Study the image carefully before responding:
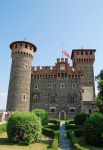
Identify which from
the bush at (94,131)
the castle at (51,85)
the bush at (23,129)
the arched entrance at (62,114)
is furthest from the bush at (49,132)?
the arched entrance at (62,114)

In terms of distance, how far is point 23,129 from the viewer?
22.2 meters

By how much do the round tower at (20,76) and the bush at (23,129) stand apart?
23.1m

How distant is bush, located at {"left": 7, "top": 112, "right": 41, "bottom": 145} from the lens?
2222 cm

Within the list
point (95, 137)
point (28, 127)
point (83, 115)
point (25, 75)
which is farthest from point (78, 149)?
point (25, 75)

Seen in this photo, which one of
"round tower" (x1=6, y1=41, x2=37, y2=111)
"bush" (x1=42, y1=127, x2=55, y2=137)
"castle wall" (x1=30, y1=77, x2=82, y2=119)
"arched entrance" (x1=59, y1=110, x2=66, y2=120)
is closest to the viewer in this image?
"bush" (x1=42, y1=127, x2=55, y2=137)

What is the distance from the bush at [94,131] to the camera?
2228 centimetres

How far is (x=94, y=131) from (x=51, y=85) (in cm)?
2935

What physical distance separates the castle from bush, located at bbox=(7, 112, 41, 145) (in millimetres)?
24190

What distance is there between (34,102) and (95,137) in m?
29.4

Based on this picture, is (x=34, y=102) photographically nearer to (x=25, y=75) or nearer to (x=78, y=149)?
(x=25, y=75)

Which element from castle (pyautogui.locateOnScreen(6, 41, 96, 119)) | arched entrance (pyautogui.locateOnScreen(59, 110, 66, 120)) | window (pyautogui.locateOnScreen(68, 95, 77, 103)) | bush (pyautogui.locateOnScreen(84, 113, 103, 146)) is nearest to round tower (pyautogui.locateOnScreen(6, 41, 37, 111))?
castle (pyautogui.locateOnScreen(6, 41, 96, 119))

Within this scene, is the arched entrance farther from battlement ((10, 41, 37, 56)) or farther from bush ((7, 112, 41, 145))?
bush ((7, 112, 41, 145))

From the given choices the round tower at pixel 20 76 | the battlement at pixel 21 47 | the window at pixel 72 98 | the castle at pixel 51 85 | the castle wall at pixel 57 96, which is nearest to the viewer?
the round tower at pixel 20 76

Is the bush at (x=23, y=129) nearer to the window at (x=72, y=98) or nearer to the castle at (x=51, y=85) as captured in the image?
the castle at (x=51, y=85)
